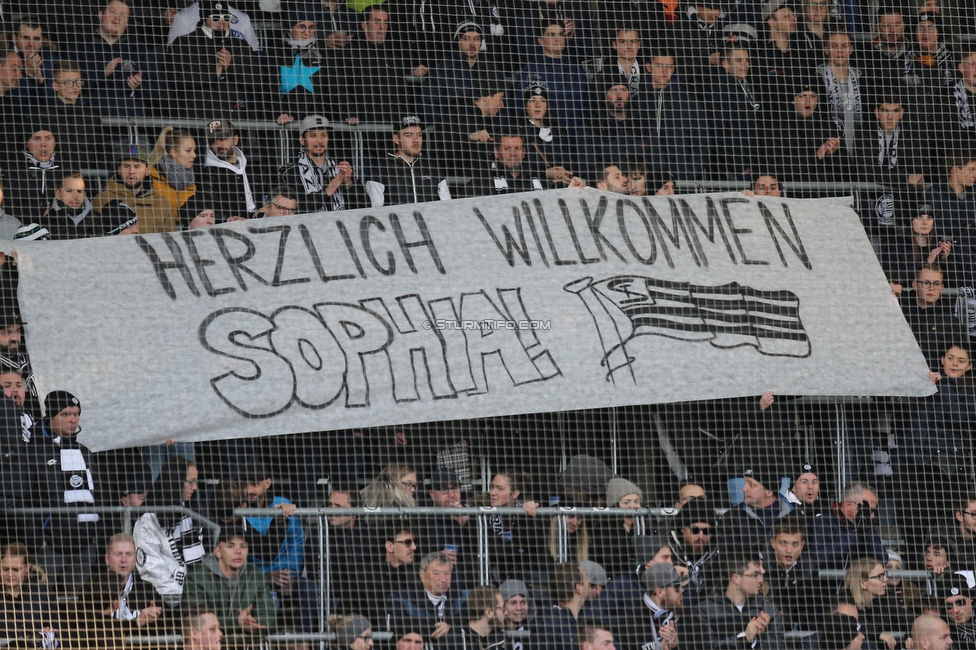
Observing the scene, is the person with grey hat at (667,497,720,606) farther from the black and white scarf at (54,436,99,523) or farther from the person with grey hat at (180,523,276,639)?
the black and white scarf at (54,436,99,523)

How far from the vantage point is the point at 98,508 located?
19.3ft

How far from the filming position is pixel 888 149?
693 centimetres

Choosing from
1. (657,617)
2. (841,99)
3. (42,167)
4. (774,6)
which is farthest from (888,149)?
(42,167)

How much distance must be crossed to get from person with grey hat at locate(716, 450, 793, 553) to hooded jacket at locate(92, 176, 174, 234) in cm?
282

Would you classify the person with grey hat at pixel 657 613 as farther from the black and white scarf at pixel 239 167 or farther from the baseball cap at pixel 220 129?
the baseball cap at pixel 220 129

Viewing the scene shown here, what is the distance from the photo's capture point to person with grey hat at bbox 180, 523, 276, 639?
19.1ft

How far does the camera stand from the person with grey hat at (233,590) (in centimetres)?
584

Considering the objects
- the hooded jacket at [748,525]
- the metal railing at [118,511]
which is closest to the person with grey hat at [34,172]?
the metal railing at [118,511]

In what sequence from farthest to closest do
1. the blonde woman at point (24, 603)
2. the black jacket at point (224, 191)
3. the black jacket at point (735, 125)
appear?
the black jacket at point (735, 125) < the black jacket at point (224, 191) < the blonde woman at point (24, 603)

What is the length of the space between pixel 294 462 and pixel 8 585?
1.30 metres

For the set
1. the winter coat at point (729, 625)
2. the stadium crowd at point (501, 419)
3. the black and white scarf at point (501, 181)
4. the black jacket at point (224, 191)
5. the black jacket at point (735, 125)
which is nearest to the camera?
the stadium crowd at point (501, 419)

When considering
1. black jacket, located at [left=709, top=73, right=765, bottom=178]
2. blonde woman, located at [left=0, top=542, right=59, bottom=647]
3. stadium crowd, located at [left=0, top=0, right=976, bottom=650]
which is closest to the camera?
blonde woman, located at [left=0, top=542, right=59, bottom=647]

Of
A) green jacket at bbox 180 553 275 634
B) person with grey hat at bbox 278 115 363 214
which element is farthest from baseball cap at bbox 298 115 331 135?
green jacket at bbox 180 553 275 634

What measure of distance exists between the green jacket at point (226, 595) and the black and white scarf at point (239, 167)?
161 centimetres
